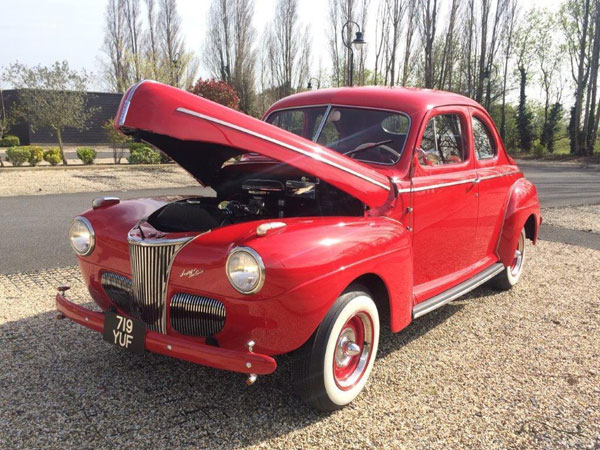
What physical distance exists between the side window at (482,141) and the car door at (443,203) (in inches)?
7.5

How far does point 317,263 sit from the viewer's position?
2.41 m

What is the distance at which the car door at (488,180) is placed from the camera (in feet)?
13.9

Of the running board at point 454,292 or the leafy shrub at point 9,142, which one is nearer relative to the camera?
the running board at point 454,292

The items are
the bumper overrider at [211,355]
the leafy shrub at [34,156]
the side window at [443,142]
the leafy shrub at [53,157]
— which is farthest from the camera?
the leafy shrub at [53,157]

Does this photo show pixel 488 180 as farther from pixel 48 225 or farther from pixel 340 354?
pixel 48 225

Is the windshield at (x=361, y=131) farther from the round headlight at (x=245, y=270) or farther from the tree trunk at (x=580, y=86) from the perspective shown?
the tree trunk at (x=580, y=86)

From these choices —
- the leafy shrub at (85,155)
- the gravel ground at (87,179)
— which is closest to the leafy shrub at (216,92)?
the gravel ground at (87,179)

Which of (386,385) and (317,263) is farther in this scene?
(386,385)

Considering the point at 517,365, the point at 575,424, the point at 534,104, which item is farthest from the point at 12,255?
the point at 534,104

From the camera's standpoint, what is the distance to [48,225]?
309 inches

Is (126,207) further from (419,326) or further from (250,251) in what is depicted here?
(419,326)

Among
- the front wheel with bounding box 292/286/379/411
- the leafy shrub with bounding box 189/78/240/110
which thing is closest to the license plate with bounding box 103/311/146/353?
the front wheel with bounding box 292/286/379/411

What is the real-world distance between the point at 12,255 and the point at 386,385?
5.07 metres

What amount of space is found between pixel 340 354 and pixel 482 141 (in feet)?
8.94
